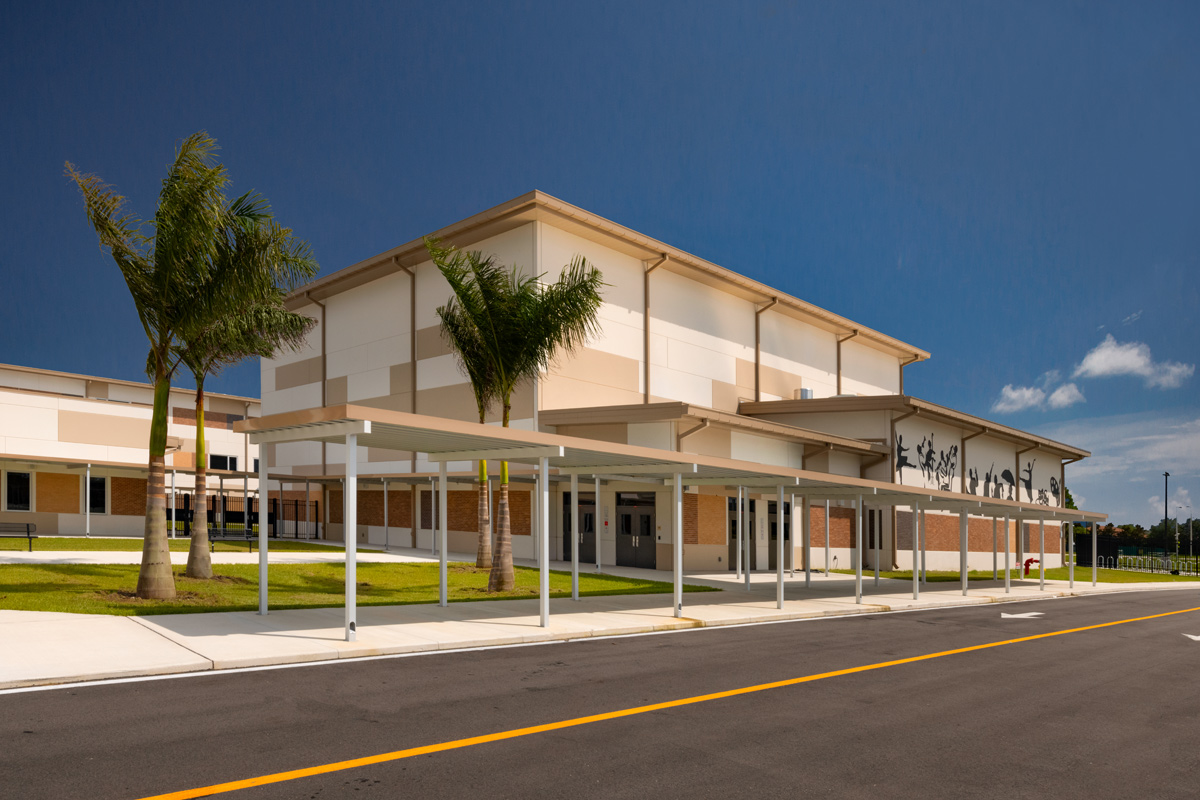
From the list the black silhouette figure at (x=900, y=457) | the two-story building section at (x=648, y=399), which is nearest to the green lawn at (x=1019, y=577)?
the two-story building section at (x=648, y=399)

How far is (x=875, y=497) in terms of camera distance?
2741cm

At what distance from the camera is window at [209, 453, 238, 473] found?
53969mm

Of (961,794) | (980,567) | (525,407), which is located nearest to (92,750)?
(961,794)

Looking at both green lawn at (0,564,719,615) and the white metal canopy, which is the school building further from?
the white metal canopy

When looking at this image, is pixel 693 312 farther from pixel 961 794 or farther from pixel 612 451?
pixel 961 794

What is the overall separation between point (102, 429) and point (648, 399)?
27.7 meters

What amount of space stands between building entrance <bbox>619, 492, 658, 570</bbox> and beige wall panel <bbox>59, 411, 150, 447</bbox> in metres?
26.4

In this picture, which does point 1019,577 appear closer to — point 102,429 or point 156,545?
point 156,545

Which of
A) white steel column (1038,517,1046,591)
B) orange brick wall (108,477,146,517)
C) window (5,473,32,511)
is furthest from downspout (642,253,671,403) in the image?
window (5,473,32,511)

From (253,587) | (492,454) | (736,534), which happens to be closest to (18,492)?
(253,587)

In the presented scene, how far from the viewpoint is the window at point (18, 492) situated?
38.2 metres

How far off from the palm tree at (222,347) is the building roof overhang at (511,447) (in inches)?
191

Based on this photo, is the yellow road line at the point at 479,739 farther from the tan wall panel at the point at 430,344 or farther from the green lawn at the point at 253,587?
the tan wall panel at the point at 430,344

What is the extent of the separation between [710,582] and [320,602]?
1426 cm
